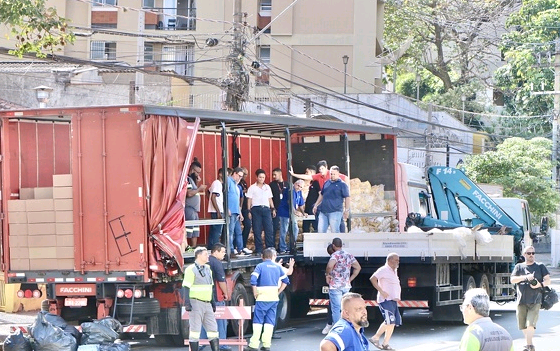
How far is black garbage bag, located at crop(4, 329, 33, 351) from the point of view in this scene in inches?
541

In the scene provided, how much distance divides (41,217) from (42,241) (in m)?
0.36

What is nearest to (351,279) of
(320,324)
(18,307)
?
(320,324)

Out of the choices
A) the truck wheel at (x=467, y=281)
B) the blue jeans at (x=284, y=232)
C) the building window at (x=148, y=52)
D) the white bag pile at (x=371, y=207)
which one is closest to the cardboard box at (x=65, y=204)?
the blue jeans at (x=284, y=232)

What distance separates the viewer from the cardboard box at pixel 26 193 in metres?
16.3

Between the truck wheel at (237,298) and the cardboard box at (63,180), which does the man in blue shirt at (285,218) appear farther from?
the cardboard box at (63,180)

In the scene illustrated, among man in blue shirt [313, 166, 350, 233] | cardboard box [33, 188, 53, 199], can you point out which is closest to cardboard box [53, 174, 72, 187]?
cardboard box [33, 188, 53, 199]

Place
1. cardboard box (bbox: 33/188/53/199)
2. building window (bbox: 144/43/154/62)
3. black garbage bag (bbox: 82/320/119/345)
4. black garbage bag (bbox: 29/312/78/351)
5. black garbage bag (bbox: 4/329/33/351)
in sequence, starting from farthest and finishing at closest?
building window (bbox: 144/43/154/62) < cardboard box (bbox: 33/188/53/199) < black garbage bag (bbox: 82/320/119/345) < black garbage bag (bbox: 29/312/78/351) < black garbage bag (bbox: 4/329/33/351)

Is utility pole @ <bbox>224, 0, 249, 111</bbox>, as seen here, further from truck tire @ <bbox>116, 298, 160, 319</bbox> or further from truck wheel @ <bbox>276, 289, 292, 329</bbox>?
truck tire @ <bbox>116, 298, 160, 319</bbox>

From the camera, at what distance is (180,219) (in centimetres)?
1587

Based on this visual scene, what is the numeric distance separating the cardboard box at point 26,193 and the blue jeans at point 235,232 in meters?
3.60

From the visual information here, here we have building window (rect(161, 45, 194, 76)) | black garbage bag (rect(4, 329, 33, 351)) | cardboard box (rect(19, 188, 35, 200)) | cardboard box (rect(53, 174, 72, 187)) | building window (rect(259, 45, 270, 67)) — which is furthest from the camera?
building window (rect(259, 45, 270, 67))

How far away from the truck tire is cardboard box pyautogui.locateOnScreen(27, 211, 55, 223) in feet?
5.32

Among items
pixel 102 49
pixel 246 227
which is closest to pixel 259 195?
pixel 246 227

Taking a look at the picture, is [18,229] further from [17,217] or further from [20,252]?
[20,252]
